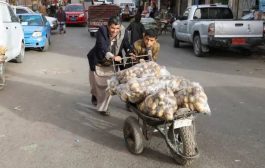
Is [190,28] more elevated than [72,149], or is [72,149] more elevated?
[190,28]

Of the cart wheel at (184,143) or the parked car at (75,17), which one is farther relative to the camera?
the parked car at (75,17)

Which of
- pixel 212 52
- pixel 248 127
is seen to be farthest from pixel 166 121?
pixel 212 52

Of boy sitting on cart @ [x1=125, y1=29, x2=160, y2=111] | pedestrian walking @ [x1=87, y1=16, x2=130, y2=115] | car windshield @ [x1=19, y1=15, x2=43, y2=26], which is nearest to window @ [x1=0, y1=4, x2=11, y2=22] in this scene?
car windshield @ [x1=19, y1=15, x2=43, y2=26]

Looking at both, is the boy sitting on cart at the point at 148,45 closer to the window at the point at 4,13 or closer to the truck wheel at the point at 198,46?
the window at the point at 4,13

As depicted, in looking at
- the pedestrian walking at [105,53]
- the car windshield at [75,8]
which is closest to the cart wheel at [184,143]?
the pedestrian walking at [105,53]

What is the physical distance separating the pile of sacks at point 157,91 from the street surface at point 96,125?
0.72 metres

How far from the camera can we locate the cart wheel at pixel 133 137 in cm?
491

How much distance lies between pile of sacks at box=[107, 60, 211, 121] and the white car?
4.93 meters

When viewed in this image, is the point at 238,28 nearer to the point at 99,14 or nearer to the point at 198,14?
the point at 198,14

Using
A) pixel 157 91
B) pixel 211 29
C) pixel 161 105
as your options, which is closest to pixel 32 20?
pixel 211 29

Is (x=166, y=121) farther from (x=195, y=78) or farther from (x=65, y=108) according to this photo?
(x=195, y=78)

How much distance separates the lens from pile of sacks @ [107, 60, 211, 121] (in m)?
4.41

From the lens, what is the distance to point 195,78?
32.8 ft

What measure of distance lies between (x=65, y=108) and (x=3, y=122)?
4.06 feet
